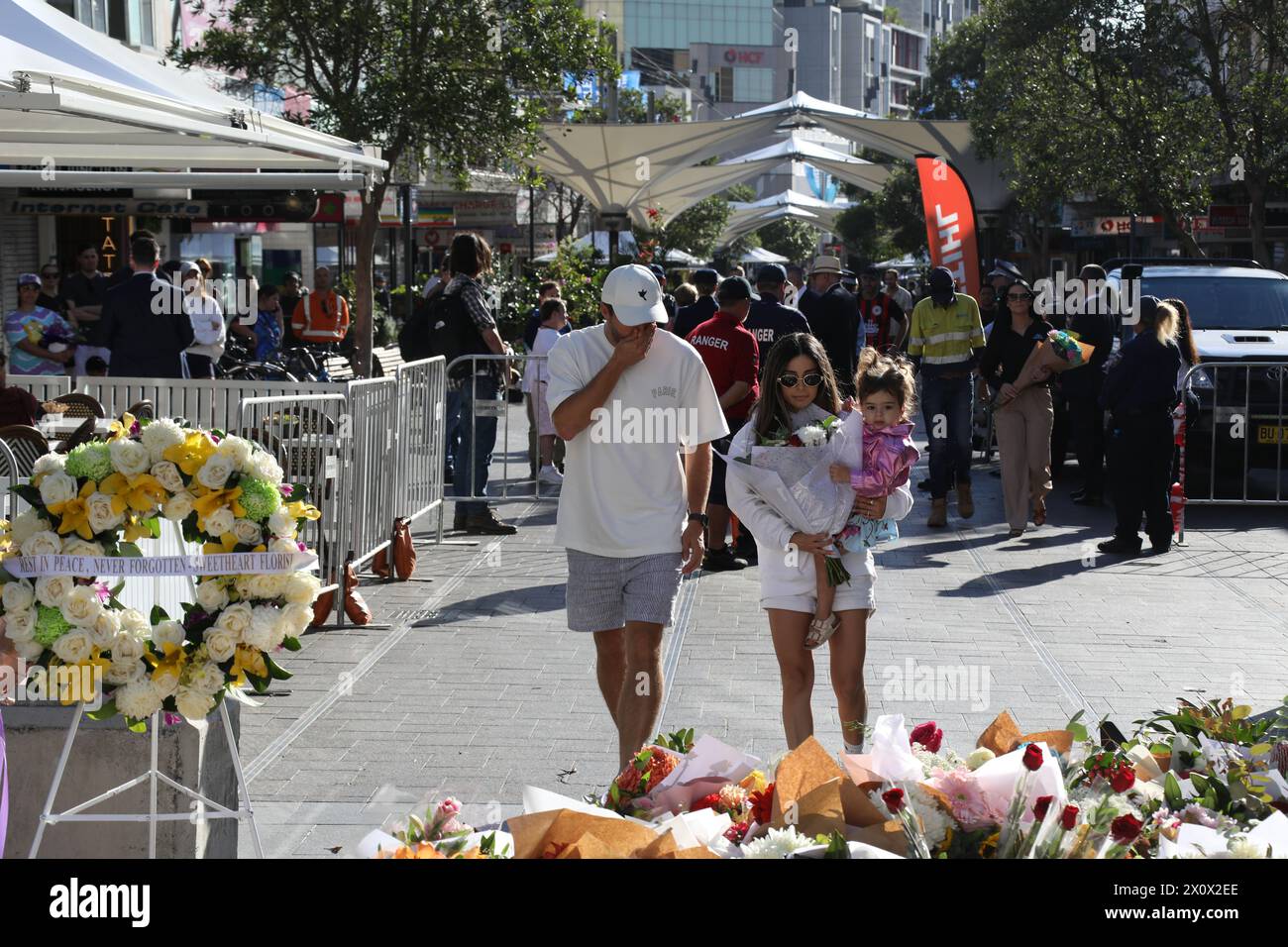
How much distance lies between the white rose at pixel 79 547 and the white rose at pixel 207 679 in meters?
0.39

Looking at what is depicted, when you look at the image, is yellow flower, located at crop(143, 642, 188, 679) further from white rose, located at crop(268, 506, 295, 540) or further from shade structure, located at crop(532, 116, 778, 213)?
shade structure, located at crop(532, 116, 778, 213)

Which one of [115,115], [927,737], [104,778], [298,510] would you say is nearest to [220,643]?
[298,510]

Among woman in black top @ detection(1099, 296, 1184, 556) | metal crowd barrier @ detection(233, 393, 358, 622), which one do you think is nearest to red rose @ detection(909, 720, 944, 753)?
metal crowd barrier @ detection(233, 393, 358, 622)

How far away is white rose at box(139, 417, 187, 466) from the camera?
410 cm

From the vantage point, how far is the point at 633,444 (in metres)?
5.62

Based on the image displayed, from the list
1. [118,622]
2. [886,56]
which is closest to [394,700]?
[118,622]

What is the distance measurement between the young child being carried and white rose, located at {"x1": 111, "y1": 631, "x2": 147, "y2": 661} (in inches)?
96.0

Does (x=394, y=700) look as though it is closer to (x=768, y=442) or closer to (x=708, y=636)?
(x=708, y=636)

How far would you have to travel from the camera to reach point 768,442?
5.67 meters

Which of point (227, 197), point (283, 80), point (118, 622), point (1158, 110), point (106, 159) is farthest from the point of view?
point (1158, 110)

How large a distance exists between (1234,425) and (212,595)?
11.4m

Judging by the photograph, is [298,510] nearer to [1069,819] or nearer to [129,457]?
[129,457]

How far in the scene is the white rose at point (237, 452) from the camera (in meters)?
4.13

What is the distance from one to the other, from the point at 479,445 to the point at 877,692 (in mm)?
5633
